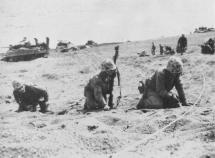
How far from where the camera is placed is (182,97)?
8.39 m

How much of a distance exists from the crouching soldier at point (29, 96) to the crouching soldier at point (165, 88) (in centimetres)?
231

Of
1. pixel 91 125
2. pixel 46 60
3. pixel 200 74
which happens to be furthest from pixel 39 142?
pixel 46 60

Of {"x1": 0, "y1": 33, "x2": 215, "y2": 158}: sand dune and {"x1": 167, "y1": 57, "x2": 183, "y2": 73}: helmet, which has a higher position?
{"x1": 167, "y1": 57, "x2": 183, "y2": 73}: helmet

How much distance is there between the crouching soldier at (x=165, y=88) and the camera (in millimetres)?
7899

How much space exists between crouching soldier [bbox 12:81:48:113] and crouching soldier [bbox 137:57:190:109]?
231 centimetres

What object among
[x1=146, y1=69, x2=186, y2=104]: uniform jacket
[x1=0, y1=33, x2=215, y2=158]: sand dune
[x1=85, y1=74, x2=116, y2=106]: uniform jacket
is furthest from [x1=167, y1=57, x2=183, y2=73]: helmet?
[x1=85, y1=74, x2=116, y2=106]: uniform jacket

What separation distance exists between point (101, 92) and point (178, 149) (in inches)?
136

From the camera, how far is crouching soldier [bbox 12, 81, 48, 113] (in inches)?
376

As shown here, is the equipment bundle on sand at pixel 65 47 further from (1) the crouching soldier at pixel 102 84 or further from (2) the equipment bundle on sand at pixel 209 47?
(1) the crouching soldier at pixel 102 84

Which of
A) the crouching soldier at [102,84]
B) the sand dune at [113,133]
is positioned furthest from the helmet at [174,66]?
the crouching soldier at [102,84]

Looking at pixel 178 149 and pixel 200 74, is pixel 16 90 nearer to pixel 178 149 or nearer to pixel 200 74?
pixel 178 149

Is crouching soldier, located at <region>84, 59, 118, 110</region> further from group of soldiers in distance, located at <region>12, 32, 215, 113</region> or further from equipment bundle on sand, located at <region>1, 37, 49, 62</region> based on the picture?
equipment bundle on sand, located at <region>1, 37, 49, 62</region>

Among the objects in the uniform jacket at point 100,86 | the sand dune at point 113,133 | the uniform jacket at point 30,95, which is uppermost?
the uniform jacket at point 100,86

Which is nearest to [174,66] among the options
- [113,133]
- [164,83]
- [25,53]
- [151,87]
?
[164,83]
